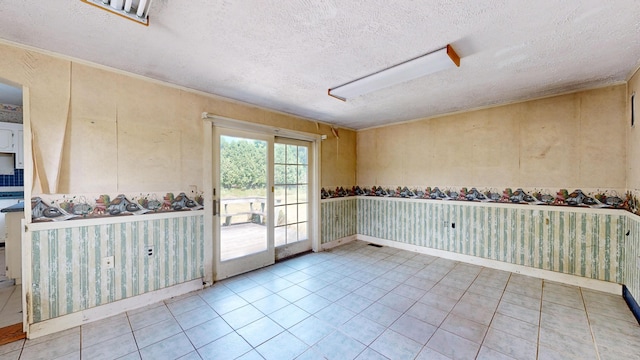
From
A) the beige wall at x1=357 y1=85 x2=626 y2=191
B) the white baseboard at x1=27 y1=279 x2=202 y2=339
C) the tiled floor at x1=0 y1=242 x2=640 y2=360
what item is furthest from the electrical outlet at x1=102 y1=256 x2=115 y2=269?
the beige wall at x1=357 y1=85 x2=626 y2=191

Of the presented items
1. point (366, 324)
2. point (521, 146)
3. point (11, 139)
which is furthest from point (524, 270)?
point (11, 139)

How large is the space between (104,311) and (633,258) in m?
5.22

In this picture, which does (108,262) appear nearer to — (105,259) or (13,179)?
(105,259)

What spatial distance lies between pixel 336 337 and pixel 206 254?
6.11 feet

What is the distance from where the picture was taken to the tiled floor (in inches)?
72.0

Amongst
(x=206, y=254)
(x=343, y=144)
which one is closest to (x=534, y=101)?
(x=343, y=144)

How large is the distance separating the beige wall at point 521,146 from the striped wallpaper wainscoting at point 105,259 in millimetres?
3650

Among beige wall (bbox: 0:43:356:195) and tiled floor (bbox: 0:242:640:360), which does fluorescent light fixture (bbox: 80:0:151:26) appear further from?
tiled floor (bbox: 0:242:640:360)

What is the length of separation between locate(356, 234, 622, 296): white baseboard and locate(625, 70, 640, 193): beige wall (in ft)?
3.81

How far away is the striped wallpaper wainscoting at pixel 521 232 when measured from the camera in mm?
2779

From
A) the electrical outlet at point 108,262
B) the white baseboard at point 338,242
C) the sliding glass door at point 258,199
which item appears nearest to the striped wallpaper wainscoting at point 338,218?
the white baseboard at point 338,242

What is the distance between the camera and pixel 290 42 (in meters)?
1.86

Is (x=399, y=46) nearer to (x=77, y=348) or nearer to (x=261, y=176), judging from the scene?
(x=261, y=176)

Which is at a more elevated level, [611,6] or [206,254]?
[611,6]
